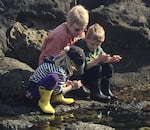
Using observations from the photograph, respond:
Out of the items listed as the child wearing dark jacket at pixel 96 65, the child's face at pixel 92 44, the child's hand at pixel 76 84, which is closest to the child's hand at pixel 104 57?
the child wearing dark jacket at pixel 96 65

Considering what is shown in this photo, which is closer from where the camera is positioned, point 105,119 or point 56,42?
point 105,119

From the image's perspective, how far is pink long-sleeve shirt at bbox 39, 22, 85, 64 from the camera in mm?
7016

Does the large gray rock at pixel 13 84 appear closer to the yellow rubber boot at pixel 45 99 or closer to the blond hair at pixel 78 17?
the yellow rubber boot at pixel 45 99

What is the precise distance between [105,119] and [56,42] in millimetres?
1122

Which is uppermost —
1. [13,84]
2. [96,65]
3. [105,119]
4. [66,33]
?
[66,33]

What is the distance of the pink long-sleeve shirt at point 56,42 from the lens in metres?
7.02

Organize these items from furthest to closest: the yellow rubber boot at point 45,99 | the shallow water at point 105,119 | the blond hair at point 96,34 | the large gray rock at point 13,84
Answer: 1. the blond hair at point 96,34
2. the large gray rock at point 13,84
3. the yellow rubber boot at point 45,99
4. the shallow water at point 105,119

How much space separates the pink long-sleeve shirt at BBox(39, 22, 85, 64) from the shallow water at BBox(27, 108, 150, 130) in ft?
2.55

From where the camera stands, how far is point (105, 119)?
6586 mm

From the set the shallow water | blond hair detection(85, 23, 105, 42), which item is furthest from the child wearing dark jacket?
the shallow water

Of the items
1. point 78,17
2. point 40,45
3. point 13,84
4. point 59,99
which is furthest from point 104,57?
point 40,45

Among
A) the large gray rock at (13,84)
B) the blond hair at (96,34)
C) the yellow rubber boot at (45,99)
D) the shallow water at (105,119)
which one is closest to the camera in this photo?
the shallow water at (105,119)

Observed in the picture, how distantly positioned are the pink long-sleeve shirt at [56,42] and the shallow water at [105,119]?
779mm

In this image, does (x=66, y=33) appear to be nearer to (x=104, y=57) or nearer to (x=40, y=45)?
(x=104, y=57)
